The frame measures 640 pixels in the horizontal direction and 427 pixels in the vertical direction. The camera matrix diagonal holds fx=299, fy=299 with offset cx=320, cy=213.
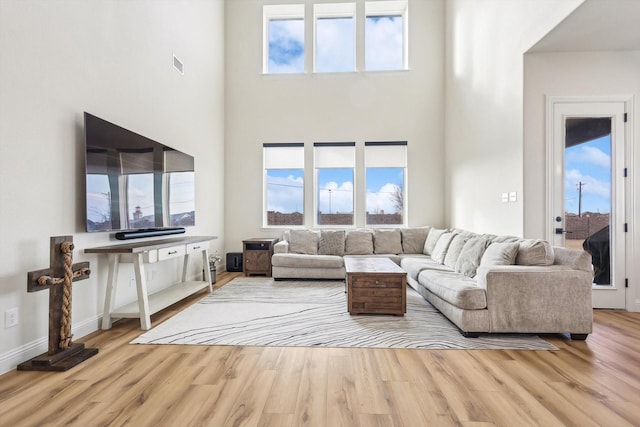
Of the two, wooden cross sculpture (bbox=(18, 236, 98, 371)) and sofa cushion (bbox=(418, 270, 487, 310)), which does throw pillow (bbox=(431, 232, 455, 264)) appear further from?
wooden cross sculpture (bbox=(18, 236, 98, 371))

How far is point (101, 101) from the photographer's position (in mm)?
2840

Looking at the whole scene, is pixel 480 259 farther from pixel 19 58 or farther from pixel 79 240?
pixel 19 58

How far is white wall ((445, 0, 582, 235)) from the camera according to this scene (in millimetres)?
3301

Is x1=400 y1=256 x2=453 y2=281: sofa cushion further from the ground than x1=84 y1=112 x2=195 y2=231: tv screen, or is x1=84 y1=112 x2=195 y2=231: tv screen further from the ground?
x1=84 y1=112 x2=195 y2=231: tv screen

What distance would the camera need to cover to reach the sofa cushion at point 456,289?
102 inches

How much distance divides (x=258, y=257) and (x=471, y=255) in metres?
3.35

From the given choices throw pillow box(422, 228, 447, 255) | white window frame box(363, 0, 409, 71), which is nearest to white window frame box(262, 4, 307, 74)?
white window frame box(363, 0, 409, 71)

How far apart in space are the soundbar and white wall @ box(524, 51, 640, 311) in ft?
13.8

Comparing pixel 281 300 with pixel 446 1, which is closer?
pixel 281 300

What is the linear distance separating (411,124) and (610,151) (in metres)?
3.08

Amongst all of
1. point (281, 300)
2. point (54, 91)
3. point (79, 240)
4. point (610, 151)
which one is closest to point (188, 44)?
point (54, 91)

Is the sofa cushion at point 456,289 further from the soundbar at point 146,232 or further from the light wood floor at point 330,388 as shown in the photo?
the soundbar at point 146,232

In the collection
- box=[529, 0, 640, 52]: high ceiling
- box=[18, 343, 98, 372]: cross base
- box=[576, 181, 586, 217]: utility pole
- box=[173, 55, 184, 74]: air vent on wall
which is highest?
box=[173, 55, 184, 74]: air vent on wall

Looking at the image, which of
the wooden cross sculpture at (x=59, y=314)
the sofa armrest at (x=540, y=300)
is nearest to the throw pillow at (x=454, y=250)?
the sofa armrest at (x=540, y=300)
